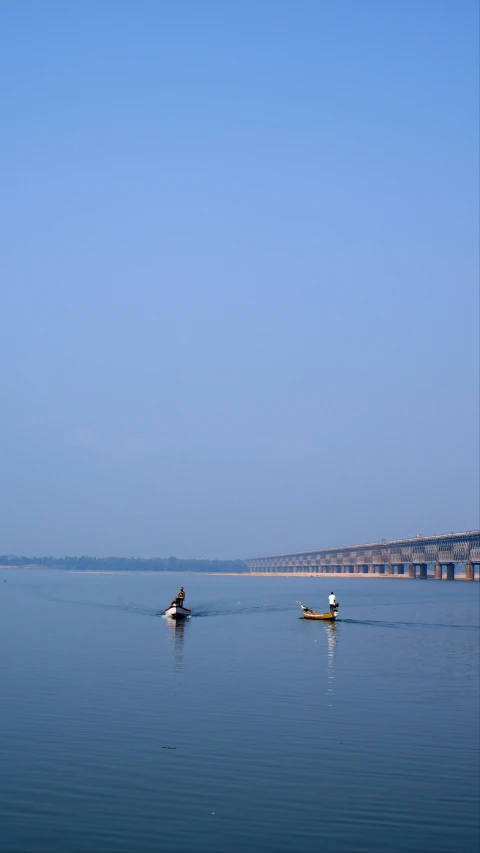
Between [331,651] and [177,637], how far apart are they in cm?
1434

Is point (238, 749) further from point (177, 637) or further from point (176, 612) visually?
point (176, 612)

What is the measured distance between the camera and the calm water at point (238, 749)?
2202 cm

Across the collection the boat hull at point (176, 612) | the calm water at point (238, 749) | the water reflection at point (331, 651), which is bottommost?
the calm water at point (238, 749)

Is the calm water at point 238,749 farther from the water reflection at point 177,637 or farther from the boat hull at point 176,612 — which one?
the boat hull at point 176,612

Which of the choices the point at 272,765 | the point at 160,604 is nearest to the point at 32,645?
the point at 272,765

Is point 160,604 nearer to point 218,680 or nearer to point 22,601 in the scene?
point 22,601

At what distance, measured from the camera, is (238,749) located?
99.1 ft

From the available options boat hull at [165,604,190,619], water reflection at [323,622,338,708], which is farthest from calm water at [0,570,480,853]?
boat hull at [165,604,190,619]

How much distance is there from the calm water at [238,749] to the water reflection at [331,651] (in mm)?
285

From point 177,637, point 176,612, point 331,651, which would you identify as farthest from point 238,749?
point 176,612

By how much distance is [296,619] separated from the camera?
310 ft

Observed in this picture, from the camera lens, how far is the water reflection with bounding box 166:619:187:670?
54438 millimetres

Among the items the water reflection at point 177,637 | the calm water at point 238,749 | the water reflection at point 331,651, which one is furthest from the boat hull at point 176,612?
the calm water at point 238,749

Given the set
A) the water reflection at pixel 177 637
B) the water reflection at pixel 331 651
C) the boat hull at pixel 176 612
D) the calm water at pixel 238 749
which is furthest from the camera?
the boat hull at pixel 176 612
